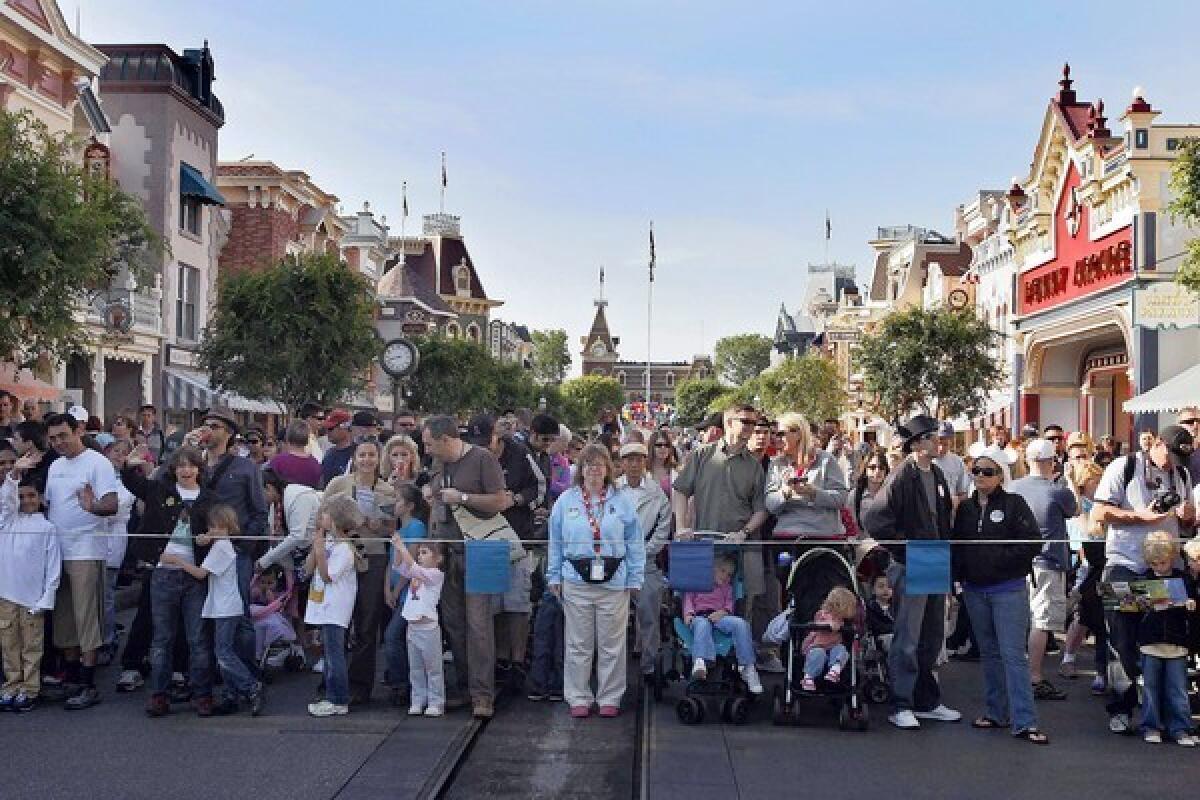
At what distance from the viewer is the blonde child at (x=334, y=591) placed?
8367 mm

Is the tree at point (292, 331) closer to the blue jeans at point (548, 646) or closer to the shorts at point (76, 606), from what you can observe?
the shorts at point (76, 606)

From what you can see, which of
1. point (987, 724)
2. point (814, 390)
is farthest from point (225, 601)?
point (814, 390)

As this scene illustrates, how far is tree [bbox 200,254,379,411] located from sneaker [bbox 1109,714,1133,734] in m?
22.4

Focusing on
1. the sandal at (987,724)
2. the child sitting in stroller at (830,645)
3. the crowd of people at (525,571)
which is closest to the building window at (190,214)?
the crowd of people at (525,571)

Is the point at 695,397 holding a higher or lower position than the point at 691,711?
higher

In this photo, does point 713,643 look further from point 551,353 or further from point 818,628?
point 551,353

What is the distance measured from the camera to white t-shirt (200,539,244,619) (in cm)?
844

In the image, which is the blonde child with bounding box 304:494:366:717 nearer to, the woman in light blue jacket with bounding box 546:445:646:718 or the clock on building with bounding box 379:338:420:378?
the woman in light blue jacket with bounding box 546:445:646:718

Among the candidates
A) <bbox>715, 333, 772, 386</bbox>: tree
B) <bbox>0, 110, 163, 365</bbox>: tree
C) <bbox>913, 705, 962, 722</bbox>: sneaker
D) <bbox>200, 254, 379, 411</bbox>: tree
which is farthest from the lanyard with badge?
<bbox>715, 333, 772, 386</bbox>: tree

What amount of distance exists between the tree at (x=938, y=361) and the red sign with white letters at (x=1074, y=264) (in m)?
1.88

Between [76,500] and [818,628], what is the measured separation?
507 cm

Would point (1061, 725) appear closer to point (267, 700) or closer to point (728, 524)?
point (728, 524)

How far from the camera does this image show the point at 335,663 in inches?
329

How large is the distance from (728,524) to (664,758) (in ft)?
8.27
